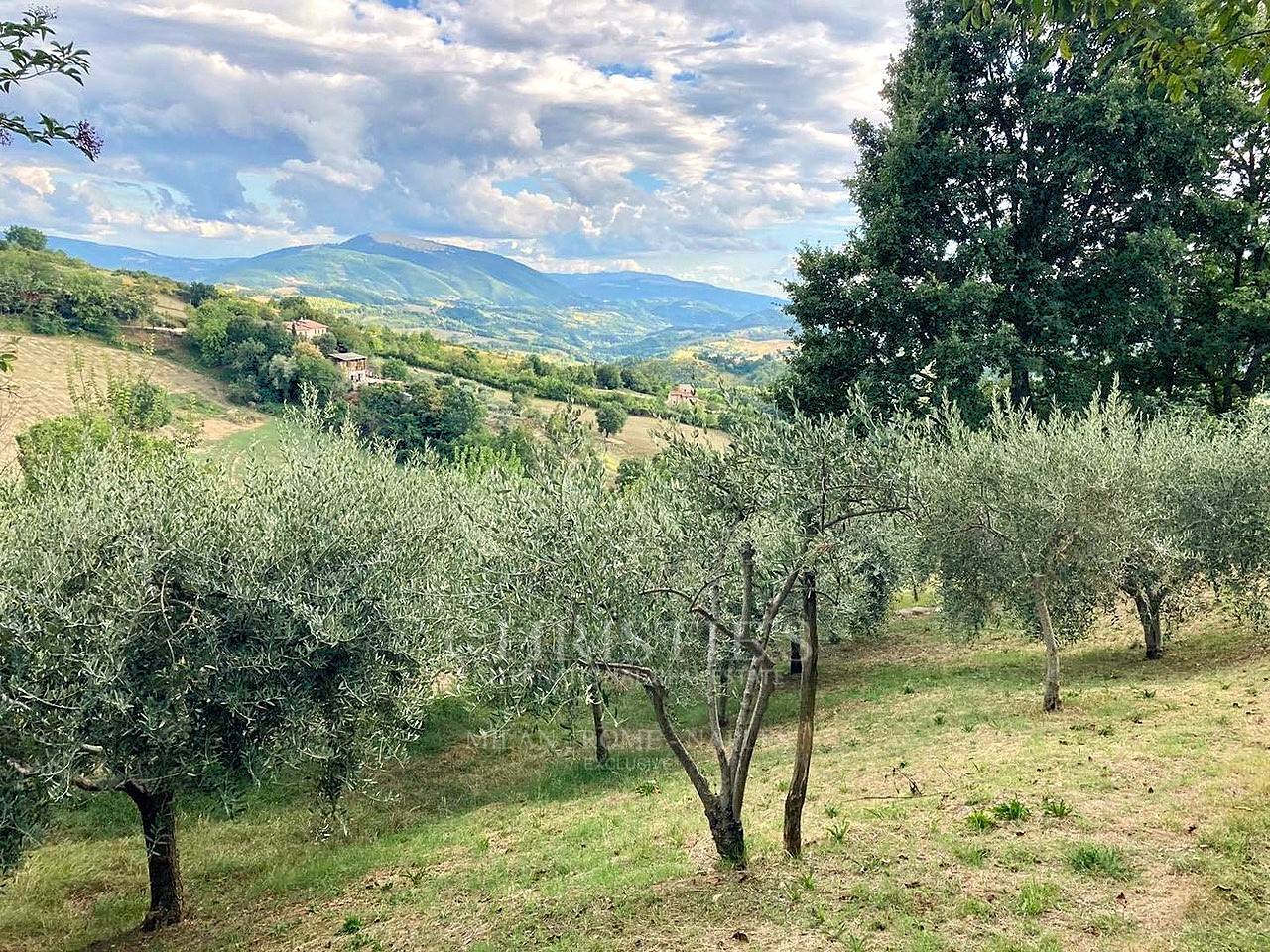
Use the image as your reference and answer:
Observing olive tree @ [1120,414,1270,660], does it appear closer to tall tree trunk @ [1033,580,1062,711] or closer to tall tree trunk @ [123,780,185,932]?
tall tree trunk @ [1033,580,1062,711]

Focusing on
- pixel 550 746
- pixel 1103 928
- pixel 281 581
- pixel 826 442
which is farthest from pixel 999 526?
pixel 281 581

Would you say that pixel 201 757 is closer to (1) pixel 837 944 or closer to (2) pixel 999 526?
(1) pixel 837 944

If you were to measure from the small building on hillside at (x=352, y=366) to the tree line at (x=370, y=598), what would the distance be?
133964mm

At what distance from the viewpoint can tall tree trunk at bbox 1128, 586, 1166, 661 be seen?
22.6m

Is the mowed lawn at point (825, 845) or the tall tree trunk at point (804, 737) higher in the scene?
the tall tree trunk at point (804, 737)

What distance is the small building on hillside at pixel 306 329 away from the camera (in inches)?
6409

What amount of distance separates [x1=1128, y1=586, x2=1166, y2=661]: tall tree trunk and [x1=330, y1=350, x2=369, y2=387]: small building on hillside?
5370 inches

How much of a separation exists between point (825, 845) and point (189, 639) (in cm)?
1141

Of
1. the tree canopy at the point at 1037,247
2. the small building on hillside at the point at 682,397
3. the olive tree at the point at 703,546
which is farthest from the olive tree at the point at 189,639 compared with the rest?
the tree canopy at the point at 1037,247

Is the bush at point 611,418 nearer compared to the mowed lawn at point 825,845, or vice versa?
the mowed lawn at point 825,845

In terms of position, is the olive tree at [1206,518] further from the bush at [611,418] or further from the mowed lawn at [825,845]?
the bush at [611,418]

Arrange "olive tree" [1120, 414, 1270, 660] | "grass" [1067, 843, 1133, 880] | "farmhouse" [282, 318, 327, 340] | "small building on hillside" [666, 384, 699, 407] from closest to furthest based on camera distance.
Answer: "grass" [1067, 843, 1133, 880] < "small building on hillside" [666, 384, 699, 407] < "olive tree" [1120, 414, 1270, 660] < "farmhouse" [282, 318, 327, 340]

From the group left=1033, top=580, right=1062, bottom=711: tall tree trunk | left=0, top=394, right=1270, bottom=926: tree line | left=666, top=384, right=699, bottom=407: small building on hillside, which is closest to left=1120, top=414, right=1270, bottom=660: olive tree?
left=1033, top=580, right=1062, bottom=711: tall tree trunk

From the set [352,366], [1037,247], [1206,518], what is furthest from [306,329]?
[1206,518]
